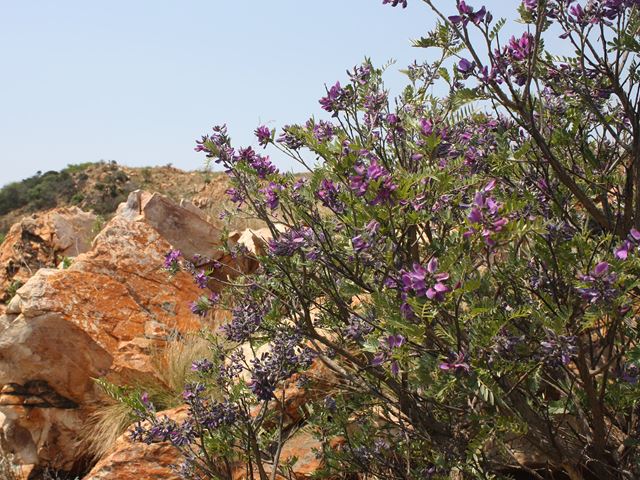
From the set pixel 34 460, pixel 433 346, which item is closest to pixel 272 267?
pixel 433 346

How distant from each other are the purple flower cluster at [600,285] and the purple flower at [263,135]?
6.21 ft

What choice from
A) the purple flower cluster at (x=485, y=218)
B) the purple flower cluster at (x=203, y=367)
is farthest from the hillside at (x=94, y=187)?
the purple flower cluster at (x=485, y=218)

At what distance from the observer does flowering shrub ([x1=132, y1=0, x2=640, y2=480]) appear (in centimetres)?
231

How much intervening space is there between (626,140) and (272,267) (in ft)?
5.99

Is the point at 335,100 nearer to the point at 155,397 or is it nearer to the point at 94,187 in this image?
the point at 155,397

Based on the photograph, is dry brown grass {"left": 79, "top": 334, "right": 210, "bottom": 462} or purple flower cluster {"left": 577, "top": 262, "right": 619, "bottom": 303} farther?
dry brown grass {"left": 79, "top": 334, "right": 210, "bottom": 462}

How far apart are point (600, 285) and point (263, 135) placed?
1961 mm

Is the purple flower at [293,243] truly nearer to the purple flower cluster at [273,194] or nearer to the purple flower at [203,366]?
the purple flower cluster at [273,194]

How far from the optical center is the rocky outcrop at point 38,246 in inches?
458

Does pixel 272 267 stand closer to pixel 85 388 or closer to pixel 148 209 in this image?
pixel 85 388

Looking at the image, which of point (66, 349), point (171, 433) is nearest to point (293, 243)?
point (171, 433)

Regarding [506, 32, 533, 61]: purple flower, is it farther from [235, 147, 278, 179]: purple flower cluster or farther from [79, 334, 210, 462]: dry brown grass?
[79, 334, 210, 462]: dry brown grass

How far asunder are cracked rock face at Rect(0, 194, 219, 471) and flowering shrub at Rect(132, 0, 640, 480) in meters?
2.77

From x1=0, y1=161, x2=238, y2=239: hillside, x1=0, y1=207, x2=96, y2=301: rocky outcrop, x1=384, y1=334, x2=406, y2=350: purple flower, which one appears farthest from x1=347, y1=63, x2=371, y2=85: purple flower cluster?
x1=0, y1=161, x2=238, y2=239: hillside
